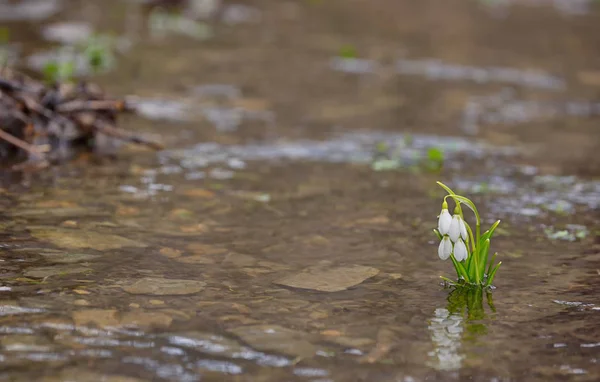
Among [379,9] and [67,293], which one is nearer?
[67,293]

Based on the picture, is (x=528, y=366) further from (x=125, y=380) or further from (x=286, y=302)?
(x=125, y=380)

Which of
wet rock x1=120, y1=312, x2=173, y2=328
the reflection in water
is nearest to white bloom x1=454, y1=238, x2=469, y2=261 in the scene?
the reflection in water

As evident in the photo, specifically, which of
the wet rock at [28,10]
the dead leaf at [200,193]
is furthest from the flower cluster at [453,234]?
the wet rock at [28,10]

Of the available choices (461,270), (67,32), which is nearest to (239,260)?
(461,270)

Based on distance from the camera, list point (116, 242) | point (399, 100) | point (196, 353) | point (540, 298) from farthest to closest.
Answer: point (399, 100) < point (116, 242) < point (540, 298) < point (196, 353)

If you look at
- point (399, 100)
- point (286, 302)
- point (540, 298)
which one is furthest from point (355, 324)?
point (399, 100)

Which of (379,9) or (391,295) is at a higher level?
(379,9)

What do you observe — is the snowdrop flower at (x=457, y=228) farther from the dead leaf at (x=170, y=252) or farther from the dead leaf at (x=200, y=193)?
the dead leaf at (x=200, y=193)
